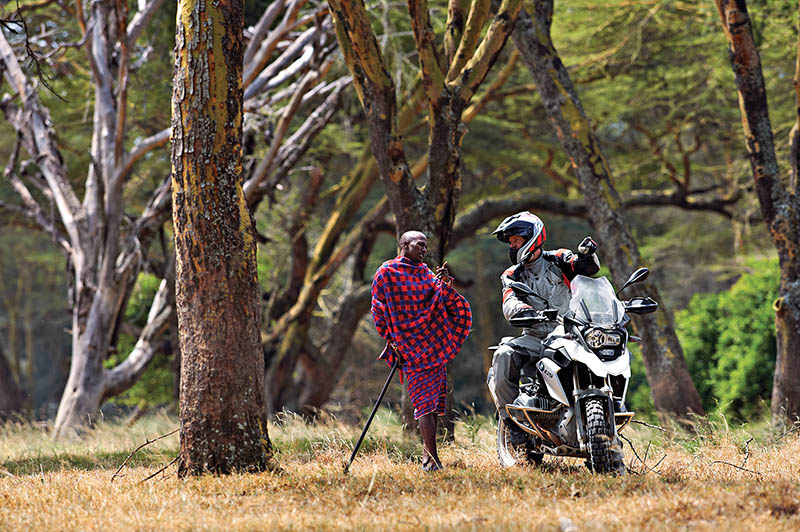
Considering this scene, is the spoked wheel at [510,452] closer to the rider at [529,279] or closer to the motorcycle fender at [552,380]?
the rider at [529,279]

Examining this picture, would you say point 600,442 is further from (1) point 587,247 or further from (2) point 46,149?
(2) point 46,149

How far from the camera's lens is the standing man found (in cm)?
626

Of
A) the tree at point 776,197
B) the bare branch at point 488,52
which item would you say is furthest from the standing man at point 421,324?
the tree at point 776,197

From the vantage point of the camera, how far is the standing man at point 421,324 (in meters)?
6.26

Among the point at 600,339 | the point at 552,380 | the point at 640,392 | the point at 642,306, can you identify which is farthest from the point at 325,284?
the point at 600,339

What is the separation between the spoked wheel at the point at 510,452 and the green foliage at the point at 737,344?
530 cm

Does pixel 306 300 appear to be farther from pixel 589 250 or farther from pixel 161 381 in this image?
pixel 589 250

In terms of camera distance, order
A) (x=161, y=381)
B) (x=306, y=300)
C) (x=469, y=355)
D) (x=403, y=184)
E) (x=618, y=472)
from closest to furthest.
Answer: (x=618, y=472) < (x=403, y=184) < (x=306, y=300) < (x=161, y=381) < (x=469, y=355)

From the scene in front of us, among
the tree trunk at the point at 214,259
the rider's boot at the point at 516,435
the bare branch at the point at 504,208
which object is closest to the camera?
the tree trunk at the point at 214,259

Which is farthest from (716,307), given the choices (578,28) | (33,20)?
(33,20)

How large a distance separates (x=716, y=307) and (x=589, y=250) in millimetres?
7989

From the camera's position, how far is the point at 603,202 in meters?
10.2

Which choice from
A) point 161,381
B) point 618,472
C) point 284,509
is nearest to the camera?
Answer: point 284,509

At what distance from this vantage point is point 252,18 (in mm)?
16109
